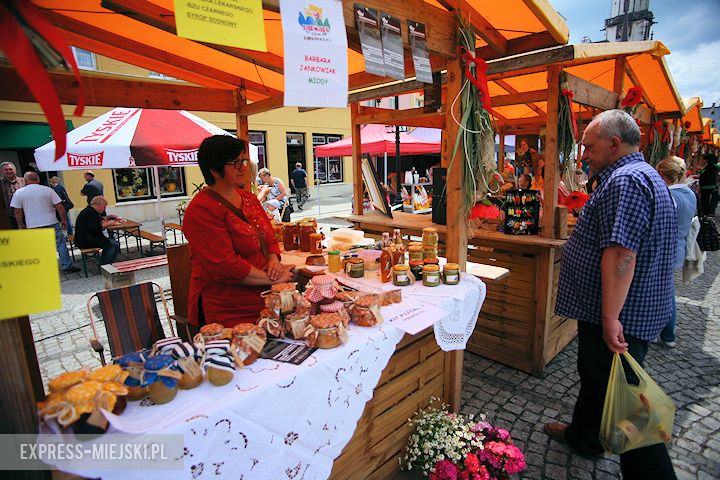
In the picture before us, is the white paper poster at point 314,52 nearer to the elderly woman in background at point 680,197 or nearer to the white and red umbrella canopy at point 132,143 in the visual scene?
the elderly woman in background at point 680,197

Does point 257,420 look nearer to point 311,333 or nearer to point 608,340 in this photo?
point 311,333

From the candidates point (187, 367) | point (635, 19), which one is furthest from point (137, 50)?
point (635, 19)

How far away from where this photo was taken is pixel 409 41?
2.09 m

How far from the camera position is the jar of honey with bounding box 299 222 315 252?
3.33 m

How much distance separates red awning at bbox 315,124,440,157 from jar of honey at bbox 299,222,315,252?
21.2ft

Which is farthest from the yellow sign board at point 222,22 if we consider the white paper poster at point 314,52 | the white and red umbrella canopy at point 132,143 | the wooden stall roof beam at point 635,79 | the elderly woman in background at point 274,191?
the elderly woman in background at point 274,191

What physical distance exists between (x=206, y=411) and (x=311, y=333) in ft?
1.79

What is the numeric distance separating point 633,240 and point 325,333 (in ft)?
5.24

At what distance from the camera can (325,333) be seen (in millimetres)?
1695

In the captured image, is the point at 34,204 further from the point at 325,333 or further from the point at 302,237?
the point at 325,333

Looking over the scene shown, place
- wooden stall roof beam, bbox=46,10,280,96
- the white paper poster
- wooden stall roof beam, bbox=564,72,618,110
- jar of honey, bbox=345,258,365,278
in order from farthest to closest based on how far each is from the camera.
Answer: wooden stall roof beam, bbox=564,72,618,110, wooden stall roof beam, bbox=46,10,280,96, jar of honey, bbox=345,258,365,278, the white paper poster

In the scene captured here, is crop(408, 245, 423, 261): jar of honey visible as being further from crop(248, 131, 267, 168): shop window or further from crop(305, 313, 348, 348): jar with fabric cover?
crop(248, 131, 267, 168): shop window

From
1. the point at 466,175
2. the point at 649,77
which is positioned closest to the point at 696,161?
the point at 649,77

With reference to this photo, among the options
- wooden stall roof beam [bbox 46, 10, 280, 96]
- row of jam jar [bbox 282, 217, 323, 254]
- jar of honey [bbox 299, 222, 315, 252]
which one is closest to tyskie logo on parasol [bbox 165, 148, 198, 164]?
wooden stall roof beam [bbox 46, 10, 280, 96]
